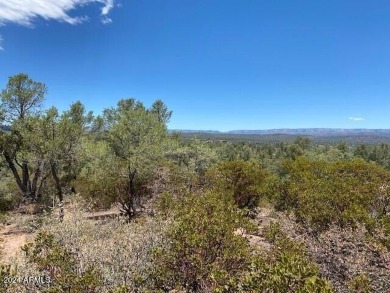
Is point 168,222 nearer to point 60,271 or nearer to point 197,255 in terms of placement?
point 197,255

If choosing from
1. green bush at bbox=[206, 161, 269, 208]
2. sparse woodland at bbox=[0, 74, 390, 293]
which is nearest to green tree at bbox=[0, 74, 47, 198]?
sparse woodland at bbox=[0, 74, 390, 293]

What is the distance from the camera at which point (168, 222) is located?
10773 mm

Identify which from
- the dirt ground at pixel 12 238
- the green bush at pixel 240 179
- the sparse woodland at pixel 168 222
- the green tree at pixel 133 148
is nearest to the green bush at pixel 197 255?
the sparse woodland at pixel 168 222

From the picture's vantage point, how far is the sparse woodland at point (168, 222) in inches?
304

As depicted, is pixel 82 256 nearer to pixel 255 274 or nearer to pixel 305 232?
pixel 255 274

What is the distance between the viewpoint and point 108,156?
2038 centimetres

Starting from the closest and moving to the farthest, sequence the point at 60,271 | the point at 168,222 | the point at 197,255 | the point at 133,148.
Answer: the point at 60,271, the point at 197,255, the point at 168,222, the point at 133,148

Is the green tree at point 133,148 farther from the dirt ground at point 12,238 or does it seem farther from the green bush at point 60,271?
the green bush at point 60,271

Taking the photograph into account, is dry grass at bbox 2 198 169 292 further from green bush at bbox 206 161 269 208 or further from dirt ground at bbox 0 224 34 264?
green bush at bbox 206 161 269 208

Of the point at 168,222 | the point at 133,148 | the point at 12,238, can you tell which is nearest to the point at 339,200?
the point at 168,222

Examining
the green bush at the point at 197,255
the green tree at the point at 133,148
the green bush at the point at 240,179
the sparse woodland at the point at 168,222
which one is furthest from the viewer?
the green bush at the point at 240,179

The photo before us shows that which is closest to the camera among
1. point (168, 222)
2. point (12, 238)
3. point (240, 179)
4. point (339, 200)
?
point (168, 222)

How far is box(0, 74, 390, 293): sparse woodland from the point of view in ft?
25.3

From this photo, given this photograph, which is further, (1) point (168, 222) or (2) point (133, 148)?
(2) point (133, 148)
